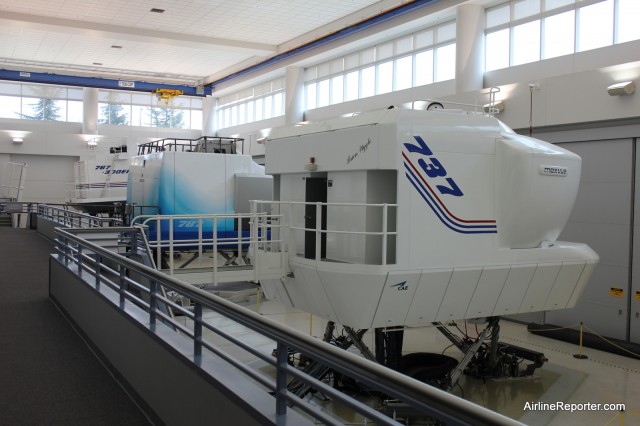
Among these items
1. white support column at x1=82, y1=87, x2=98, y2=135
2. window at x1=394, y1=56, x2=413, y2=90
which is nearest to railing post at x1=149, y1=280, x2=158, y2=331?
window at x1=394, y1=56, x2=413, y2=90

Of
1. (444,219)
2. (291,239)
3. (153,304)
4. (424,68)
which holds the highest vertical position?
(424,68)

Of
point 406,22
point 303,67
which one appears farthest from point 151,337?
point 303,67

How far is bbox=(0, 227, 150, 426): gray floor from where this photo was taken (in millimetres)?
4965

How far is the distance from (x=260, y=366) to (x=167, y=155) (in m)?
7.86

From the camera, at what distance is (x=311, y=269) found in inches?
356

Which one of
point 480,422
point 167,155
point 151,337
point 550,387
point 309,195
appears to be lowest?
point 550,387

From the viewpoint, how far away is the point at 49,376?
5.96m

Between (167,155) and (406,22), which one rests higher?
(406,22)

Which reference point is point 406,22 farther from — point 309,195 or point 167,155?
point 309,195

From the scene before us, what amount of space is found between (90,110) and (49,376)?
104 ft

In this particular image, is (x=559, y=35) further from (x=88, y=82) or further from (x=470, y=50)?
(x=88, y=82)

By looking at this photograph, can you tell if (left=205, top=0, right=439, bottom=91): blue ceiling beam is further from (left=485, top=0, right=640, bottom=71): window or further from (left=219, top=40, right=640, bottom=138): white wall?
(left=219, top=40, right=640, bottom=138): white wall

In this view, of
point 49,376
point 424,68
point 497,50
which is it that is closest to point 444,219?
point 49,376

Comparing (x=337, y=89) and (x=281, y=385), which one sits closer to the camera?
(x=281, y=385)
